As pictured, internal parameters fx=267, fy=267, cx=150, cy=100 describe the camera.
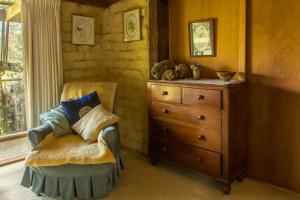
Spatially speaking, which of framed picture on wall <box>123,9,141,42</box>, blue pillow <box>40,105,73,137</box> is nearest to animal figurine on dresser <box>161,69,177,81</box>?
framed picture on wall <box>123,9,141,42</box>

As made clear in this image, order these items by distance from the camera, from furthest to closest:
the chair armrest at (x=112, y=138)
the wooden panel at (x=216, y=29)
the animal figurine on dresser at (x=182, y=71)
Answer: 1. the animal figurine on dresser at (x=182, y=71)
2. the wooden panel at (x=216, y=29)
3. the chair armrest at (x=112, y=138)

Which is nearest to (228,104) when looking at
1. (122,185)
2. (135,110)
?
(122,185)

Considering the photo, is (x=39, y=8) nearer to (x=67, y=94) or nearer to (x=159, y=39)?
(x=67, y=94)

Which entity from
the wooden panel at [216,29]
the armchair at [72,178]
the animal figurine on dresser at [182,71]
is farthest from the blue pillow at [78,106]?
the wooden panel at [216,29]

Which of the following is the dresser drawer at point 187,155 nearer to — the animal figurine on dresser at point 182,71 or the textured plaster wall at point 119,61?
the textured plaster wall at point 119,61

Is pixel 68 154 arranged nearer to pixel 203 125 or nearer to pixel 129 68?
pixel 203 125

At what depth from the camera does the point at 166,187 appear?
8.61 ft

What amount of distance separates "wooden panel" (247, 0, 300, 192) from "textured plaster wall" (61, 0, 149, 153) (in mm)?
1297

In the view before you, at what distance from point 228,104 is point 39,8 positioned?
2.41 metres

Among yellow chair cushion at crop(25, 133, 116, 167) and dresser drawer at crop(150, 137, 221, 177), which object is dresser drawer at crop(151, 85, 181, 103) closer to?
dresser drawer at crop(150, 137, 221, 177)

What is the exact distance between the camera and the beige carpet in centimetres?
243

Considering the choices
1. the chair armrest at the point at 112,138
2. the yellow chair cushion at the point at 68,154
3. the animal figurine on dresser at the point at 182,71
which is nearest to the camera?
the yellow chair cushion at the point at 68,154

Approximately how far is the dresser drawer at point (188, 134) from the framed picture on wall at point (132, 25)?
44.9 inches

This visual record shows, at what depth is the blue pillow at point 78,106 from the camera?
2812mm
